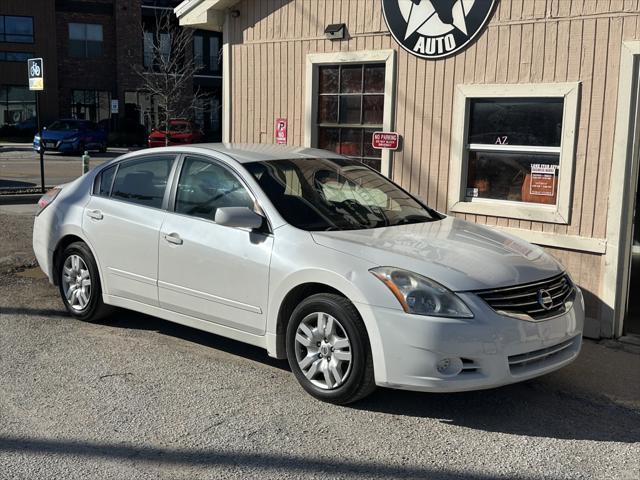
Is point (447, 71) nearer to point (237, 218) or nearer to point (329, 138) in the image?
point (329, 138)

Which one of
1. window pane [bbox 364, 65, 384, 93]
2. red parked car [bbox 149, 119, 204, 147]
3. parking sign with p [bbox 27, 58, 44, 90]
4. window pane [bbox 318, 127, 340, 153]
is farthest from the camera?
red parked car [bbox 149, 119, 204, 147]

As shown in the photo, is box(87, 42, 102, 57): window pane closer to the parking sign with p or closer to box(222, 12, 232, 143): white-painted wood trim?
the parking sign with p

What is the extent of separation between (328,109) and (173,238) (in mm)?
3583

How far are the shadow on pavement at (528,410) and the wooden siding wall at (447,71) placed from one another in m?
1.67

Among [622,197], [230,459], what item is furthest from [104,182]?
[622,197]

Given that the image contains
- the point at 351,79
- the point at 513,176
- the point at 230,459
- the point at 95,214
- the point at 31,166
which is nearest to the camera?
the point at 230,459

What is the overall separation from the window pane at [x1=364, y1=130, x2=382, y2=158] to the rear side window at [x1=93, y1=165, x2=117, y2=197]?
3.00 m

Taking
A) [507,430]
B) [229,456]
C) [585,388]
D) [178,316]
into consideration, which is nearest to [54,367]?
[178,316]

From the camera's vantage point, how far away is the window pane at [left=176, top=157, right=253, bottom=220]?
5461 mm

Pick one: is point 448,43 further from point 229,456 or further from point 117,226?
point 229,456

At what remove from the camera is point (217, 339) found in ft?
20.3

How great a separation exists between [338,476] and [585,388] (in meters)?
2.29

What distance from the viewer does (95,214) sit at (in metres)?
6.30

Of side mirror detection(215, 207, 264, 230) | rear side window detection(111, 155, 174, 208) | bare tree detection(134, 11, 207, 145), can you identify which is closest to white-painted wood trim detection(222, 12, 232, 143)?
rear side window detection(111, 155, 174, 208)
